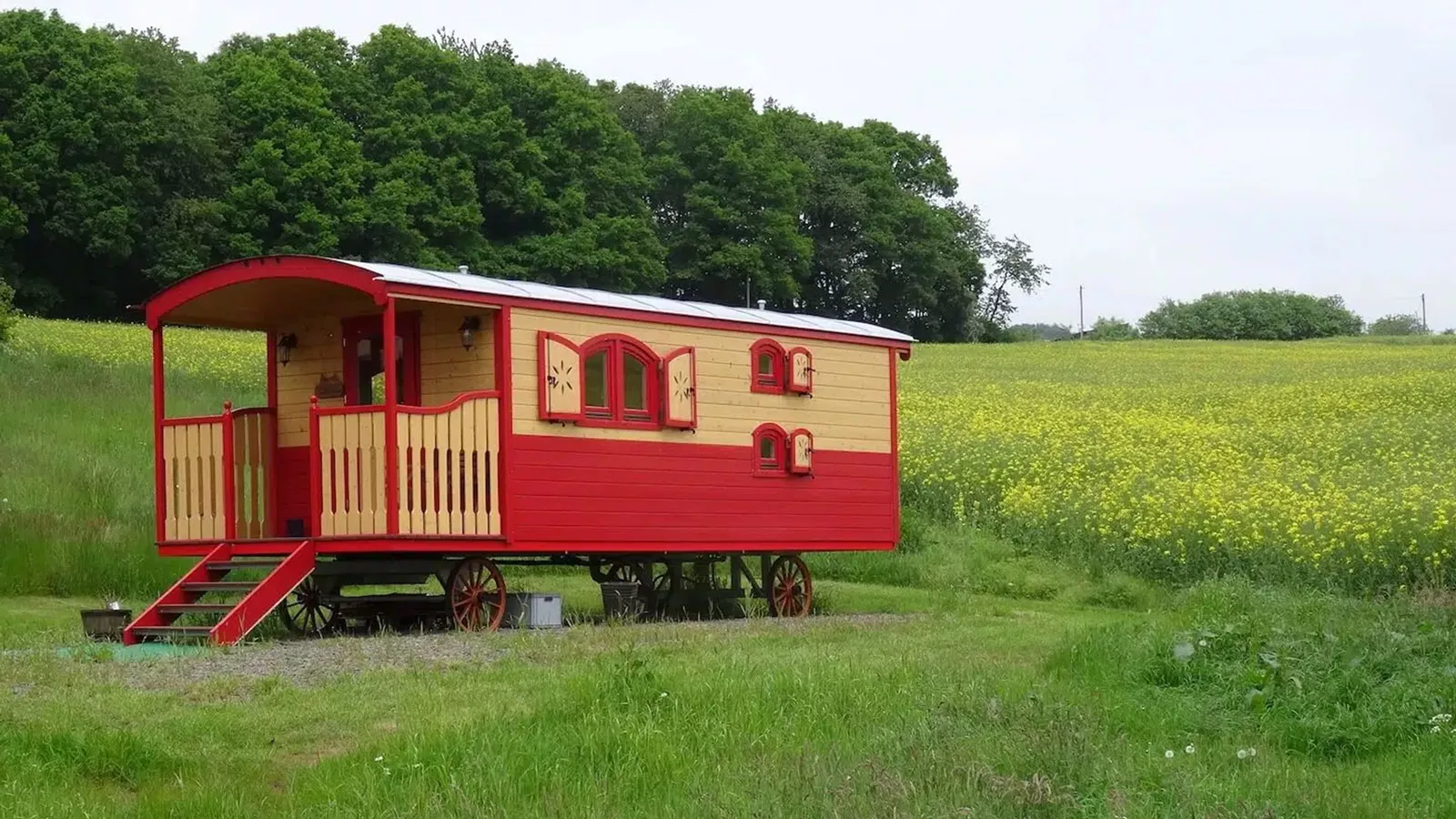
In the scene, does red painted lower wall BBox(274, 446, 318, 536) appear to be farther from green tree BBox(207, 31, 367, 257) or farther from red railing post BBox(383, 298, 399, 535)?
green tree BBox(207, 31, 367, 257)

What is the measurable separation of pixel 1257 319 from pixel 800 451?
79769mm

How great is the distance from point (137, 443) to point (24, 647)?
12013mm

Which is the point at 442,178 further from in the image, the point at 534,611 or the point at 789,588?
the point at 534,611

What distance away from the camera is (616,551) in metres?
18.3

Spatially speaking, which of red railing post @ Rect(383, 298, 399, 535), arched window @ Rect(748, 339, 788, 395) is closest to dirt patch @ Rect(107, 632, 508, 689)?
red railing post @ Rect(383, 298, 399, 535)

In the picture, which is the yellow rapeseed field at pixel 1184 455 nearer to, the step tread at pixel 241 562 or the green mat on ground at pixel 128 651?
the step tread at pixel 241 562

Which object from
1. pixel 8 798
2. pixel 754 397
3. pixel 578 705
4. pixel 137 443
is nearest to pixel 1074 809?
pixel 578 705

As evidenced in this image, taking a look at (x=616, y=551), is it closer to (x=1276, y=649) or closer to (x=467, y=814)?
(x=1276, y=649)

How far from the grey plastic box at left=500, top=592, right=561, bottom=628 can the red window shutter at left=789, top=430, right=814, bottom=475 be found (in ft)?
12.5

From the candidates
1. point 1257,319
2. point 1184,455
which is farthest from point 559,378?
point 1257,319

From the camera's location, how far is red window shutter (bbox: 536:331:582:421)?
1692 cm

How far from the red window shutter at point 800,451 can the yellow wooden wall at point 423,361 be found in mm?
4272

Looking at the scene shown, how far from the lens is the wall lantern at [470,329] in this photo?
17.0m

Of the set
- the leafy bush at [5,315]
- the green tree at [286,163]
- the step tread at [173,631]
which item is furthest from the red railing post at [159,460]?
the green tree at [286,163]
